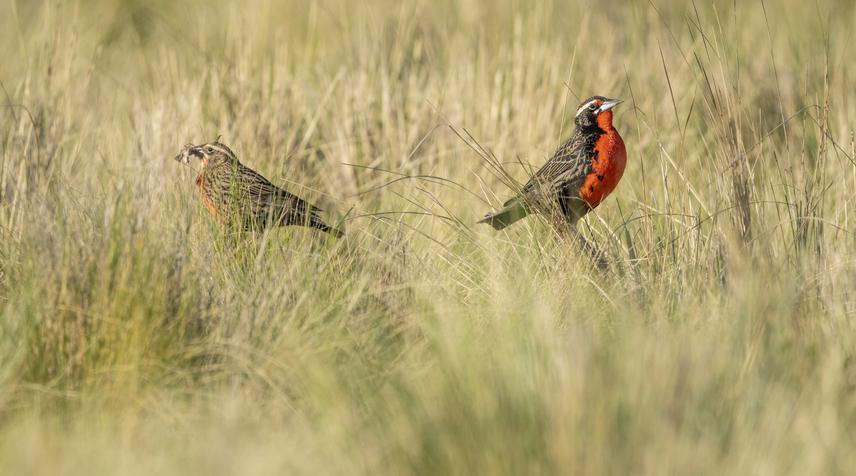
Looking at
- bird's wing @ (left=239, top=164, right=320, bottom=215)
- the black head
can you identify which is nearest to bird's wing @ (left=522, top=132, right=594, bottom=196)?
the black head

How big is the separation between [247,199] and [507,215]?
955 millimetres

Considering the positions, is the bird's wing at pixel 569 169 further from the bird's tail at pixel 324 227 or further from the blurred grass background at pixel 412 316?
the bird's tail at pixel 324 227

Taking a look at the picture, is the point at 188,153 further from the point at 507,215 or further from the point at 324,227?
the point at 507,215

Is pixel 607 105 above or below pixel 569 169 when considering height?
above

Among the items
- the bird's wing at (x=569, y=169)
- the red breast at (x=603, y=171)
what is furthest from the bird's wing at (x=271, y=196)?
the red breast at (x=603, y=171)

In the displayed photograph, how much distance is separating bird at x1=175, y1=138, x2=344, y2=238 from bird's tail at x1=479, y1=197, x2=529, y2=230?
1.82 ft

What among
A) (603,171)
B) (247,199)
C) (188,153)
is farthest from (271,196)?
(603,171)

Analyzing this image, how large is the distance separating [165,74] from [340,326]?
3.42 metres

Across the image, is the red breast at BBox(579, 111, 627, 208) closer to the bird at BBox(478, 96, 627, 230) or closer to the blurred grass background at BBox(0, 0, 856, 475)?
the bird at BBox(478, 96, 627, 230)

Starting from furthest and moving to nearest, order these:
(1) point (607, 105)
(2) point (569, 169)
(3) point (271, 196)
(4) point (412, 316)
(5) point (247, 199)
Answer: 1. (1) point (607, 105)
2. (3) point (271, 196)
3. (2) point (569, 169)
4. (5) point (247, 199)
5. (4) point (412, 316)

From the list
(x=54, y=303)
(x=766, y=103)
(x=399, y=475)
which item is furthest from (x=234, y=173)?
(x=766, y=103)

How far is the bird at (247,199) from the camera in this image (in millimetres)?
4402

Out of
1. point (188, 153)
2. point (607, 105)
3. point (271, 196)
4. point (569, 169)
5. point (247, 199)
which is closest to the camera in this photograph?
point (247, 199)

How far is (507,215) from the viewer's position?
14.9ft
